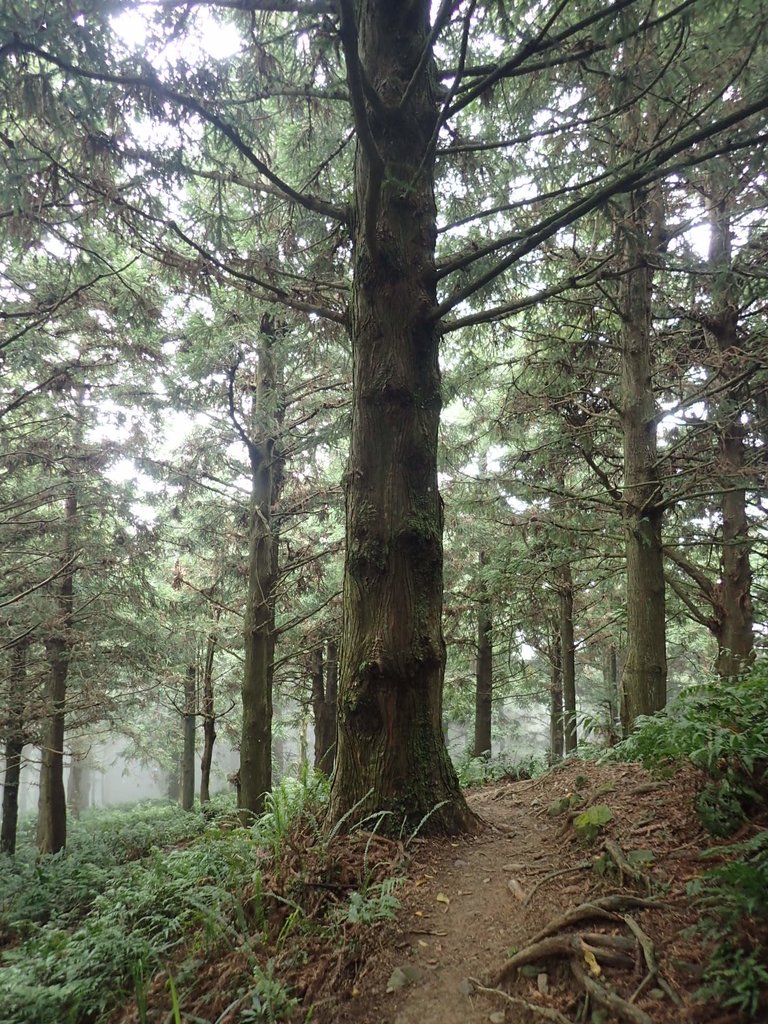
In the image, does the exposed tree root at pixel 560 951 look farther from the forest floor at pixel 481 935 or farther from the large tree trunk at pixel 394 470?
the large tree trunk at pixel 394 470

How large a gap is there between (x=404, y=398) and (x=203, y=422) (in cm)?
728

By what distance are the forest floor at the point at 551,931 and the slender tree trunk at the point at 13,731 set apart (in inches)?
360

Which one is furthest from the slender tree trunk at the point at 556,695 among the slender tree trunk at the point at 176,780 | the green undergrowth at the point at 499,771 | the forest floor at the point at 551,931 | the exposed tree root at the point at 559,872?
the slender tree trunk at the point at 176,780

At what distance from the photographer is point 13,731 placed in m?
10.5

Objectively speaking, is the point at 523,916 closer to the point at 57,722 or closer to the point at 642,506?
the point at 642,506

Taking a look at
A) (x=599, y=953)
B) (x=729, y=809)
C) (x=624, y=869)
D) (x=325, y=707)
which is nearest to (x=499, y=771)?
(x=729, y=809)

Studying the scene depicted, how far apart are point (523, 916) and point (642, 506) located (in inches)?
199

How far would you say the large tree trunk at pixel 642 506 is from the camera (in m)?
6.41

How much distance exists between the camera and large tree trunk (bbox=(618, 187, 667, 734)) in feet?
21.0

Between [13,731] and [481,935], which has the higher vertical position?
[481,935]

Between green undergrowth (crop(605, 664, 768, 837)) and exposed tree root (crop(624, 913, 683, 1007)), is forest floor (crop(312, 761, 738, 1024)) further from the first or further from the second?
green undergrowth (crop(605, 664, 768, 837))

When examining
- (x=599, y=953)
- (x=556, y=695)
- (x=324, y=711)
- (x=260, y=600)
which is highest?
(x=260, y=600)

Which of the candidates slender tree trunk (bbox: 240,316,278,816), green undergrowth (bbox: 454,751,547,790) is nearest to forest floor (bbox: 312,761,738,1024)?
green undergrowth (bbox: 454,751,547,790)

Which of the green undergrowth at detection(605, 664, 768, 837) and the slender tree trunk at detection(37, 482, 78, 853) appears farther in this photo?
the slender tree trunk at detection(37, 482, 78, 853)
